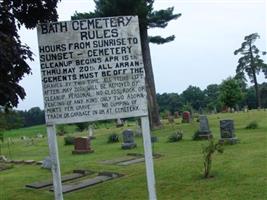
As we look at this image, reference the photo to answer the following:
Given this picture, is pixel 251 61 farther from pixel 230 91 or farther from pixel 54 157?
pixel 54 157

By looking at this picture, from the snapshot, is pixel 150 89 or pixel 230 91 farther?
pixel 230 91

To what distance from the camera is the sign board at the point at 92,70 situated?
6.92 metres

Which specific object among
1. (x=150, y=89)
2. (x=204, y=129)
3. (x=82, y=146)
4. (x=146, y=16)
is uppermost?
(x=146, y=16)

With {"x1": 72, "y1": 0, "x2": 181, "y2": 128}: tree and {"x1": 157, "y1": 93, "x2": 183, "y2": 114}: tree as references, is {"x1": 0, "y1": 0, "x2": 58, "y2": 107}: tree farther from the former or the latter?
{"x1": 157, "y1": 93, "x2": 183, "y2": 114}: tree

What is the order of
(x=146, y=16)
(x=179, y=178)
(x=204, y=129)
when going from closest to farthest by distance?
(x=179, y=178)
(x=204, y=129)
(x=146, y=16)

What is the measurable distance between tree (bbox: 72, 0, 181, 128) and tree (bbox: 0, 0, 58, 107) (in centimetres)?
1961

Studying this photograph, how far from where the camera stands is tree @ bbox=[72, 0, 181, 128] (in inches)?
1118

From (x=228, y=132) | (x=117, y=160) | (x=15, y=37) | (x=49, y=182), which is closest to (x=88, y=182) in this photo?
(x=49, y=182)

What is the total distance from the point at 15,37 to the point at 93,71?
2589 millimetres

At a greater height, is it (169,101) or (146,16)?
(146,16)

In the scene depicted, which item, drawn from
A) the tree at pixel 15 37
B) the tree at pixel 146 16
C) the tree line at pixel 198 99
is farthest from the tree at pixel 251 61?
the tree at pixel 15 37

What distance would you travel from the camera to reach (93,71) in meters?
6.93

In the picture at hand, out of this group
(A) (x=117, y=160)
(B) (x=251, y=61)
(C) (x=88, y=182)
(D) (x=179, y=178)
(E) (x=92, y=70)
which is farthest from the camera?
(B) (x=251, y=61)

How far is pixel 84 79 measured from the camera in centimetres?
693
